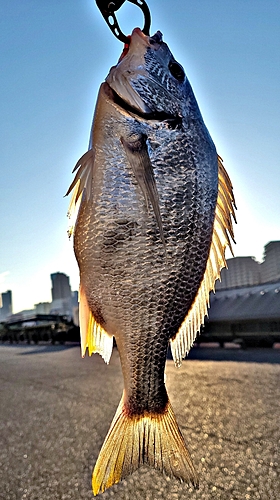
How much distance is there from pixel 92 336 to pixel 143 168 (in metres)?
Answer: 0.57

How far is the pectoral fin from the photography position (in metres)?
1.14

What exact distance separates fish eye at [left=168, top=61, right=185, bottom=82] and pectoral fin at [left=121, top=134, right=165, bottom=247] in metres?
0.40

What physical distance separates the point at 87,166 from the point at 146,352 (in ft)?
2.08

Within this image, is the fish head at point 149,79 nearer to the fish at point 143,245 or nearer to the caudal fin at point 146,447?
the fish at point 143,245

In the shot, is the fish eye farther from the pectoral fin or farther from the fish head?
the pectoral fin

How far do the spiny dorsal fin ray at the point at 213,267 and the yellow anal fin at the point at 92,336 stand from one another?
22 centimetres

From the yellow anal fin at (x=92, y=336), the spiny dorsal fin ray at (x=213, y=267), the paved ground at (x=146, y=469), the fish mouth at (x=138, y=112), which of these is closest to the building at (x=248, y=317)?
the paved ground at (x=146, y=469)

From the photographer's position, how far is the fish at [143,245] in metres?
1.17

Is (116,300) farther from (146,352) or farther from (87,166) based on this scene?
(87,166)

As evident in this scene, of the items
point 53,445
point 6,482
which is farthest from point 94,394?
point 6,482

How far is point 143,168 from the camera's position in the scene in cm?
116

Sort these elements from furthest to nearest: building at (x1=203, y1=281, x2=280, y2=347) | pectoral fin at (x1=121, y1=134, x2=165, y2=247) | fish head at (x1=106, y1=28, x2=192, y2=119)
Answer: building at (x1=203, y1=281, x2=280, y2=347) < fish head at (x1=106, y1=28, x2=192, y2=119) < pectoral fin at (x1=121, y1=134, x2=165, y2=247)

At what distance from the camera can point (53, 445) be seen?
377cm

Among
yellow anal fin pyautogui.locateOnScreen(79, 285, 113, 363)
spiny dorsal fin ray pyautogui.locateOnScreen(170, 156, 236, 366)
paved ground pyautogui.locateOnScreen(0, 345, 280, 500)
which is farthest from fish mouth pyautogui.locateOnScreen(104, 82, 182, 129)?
paved ground pyautogui.locateOnScreen(0, 345, 280, 500)
